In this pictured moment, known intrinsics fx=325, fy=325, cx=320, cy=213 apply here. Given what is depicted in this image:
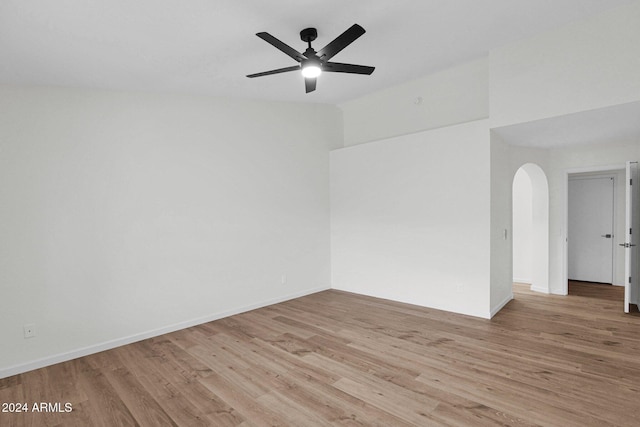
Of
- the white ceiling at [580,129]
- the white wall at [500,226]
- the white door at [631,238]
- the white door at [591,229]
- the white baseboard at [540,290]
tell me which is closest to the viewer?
the white ceiling at [580,129]

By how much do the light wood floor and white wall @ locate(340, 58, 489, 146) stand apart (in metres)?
2.86

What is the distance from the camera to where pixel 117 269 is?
3594 millimetres

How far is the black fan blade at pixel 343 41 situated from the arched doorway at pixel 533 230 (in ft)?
13.7

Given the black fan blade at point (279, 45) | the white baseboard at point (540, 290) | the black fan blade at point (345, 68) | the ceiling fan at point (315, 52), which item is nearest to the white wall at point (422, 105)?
the black fan blade at point (345, 68)

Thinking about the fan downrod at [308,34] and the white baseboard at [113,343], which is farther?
the white baseboard at [113,343]

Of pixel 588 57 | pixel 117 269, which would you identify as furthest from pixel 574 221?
pixel 117 269

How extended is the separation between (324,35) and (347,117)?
10.2ft

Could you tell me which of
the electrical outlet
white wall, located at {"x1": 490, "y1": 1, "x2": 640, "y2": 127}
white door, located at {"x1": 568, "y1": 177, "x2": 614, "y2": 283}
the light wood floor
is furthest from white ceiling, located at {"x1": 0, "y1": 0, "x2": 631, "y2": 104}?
white door, located at {"x1": 568, "y1": 177, "x2": 614, "y2": 283}

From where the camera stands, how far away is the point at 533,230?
5.47 meters

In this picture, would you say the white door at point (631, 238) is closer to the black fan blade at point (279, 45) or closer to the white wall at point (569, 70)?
the white wall at point (569, 70)

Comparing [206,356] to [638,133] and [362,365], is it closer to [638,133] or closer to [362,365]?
[362,365]

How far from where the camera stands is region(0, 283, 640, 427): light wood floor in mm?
2320

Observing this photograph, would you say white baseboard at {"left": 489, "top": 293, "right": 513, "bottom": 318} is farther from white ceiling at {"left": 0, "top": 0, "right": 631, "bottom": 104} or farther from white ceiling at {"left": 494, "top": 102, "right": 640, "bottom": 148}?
white ceiling at {"left": 0, "top": 0, "right": 631, "bottom": 104}

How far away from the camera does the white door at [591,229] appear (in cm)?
571
